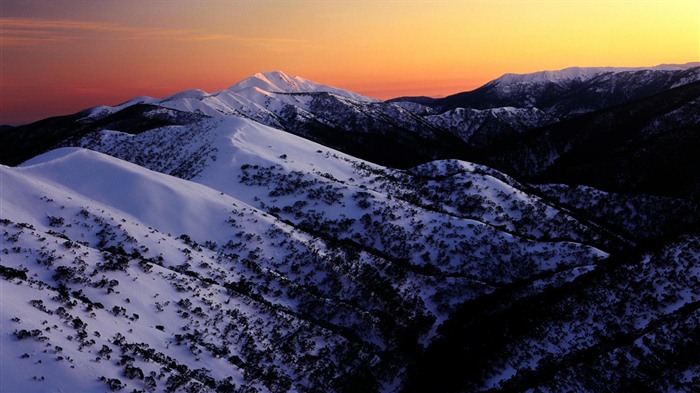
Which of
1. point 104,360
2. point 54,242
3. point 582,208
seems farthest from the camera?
point 582,208

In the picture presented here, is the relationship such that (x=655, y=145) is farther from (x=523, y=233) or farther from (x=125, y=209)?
(x=125, y=209)

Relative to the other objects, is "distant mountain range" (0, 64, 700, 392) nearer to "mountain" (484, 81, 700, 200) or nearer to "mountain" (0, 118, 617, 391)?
"mountain" (0, 118, 617, 391)

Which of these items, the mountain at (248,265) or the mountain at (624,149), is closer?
the mountain at (248,265)

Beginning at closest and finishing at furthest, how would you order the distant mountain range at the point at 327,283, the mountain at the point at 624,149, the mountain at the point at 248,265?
the distant mountain range at the point at 327,283
the mountain at the point at 248,265
the mountain at the point at 624,149

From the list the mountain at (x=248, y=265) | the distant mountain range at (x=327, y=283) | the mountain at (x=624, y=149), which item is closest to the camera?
the distant mountain range at (x=327, y=283)

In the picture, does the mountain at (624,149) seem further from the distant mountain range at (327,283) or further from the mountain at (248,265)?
the mountain at (248,265)

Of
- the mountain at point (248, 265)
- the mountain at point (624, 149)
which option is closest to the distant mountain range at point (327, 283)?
the mountain at point (248, 265)

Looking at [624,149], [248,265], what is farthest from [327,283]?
[624,149]

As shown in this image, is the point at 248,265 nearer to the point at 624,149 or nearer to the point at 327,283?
the point at 327,283

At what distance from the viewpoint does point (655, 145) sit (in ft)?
317

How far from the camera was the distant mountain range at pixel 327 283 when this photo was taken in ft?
89.0

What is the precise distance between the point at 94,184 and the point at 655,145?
349ft

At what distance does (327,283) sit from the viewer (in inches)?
1689

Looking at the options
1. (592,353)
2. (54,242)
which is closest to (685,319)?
(592,353)
